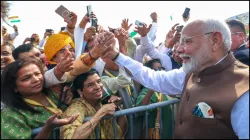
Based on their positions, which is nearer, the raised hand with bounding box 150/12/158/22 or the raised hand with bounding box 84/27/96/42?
the raised hand with bounding box 84/27/96/42

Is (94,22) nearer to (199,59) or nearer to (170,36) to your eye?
(199,59)

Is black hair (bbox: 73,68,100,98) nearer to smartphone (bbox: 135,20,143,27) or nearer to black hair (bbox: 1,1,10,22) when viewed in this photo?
black hair (bbox: 1,1,10,22)

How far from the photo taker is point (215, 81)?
6.42 feet

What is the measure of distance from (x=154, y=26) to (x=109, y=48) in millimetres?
2922

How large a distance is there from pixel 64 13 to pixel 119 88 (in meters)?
1.49

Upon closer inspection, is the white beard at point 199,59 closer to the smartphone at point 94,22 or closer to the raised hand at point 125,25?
the smartphone at point 94,22

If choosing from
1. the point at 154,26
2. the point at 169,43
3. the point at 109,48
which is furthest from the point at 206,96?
the point at 154,26

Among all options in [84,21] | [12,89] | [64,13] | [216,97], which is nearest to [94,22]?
[84,21]

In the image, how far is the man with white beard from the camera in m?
1.78

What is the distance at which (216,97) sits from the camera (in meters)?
1.86

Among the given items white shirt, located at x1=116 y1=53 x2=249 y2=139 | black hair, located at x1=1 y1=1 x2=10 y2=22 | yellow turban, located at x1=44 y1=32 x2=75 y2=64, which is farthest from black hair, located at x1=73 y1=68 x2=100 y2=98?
black hair, located at x1=1 y1=1 x2=10 y2=22

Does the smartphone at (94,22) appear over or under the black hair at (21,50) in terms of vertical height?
over

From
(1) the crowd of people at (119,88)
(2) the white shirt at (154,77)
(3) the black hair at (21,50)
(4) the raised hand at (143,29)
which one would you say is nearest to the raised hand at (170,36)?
(4) the raised hand at (143,29)

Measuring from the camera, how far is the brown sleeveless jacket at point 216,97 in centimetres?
181
